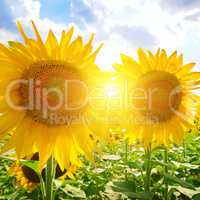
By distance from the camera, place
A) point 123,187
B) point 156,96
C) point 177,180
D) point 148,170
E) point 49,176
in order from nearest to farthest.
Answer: point 49,176 → point 177,180 → point 123,187 → point 148,170 → point 156,96

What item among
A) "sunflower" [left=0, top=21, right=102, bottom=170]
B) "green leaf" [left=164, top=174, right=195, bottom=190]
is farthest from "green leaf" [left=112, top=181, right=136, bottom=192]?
"sunflower" [left=0, top=21, right=102, bottom=170]

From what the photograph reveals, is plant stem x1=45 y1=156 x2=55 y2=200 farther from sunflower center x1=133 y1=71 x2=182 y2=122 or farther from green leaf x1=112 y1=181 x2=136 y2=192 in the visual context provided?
sunflower center x1=133 y1=71 x2=182 y2=122

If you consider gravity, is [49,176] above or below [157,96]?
below

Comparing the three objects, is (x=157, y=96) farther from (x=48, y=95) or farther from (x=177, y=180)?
(x=48, y=95)

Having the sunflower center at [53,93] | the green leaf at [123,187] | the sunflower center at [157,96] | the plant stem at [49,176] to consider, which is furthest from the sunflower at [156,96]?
the plant stem at [49,176]

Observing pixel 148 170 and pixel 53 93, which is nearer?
pixel 53 93

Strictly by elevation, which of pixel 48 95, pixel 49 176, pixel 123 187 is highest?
pixel 48 95

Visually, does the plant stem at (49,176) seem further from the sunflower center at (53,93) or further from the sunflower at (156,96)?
the sunflower at (156,96)

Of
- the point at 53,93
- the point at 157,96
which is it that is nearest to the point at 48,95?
the point at 53,93

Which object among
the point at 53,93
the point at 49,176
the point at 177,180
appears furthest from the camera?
the point at 177,180
